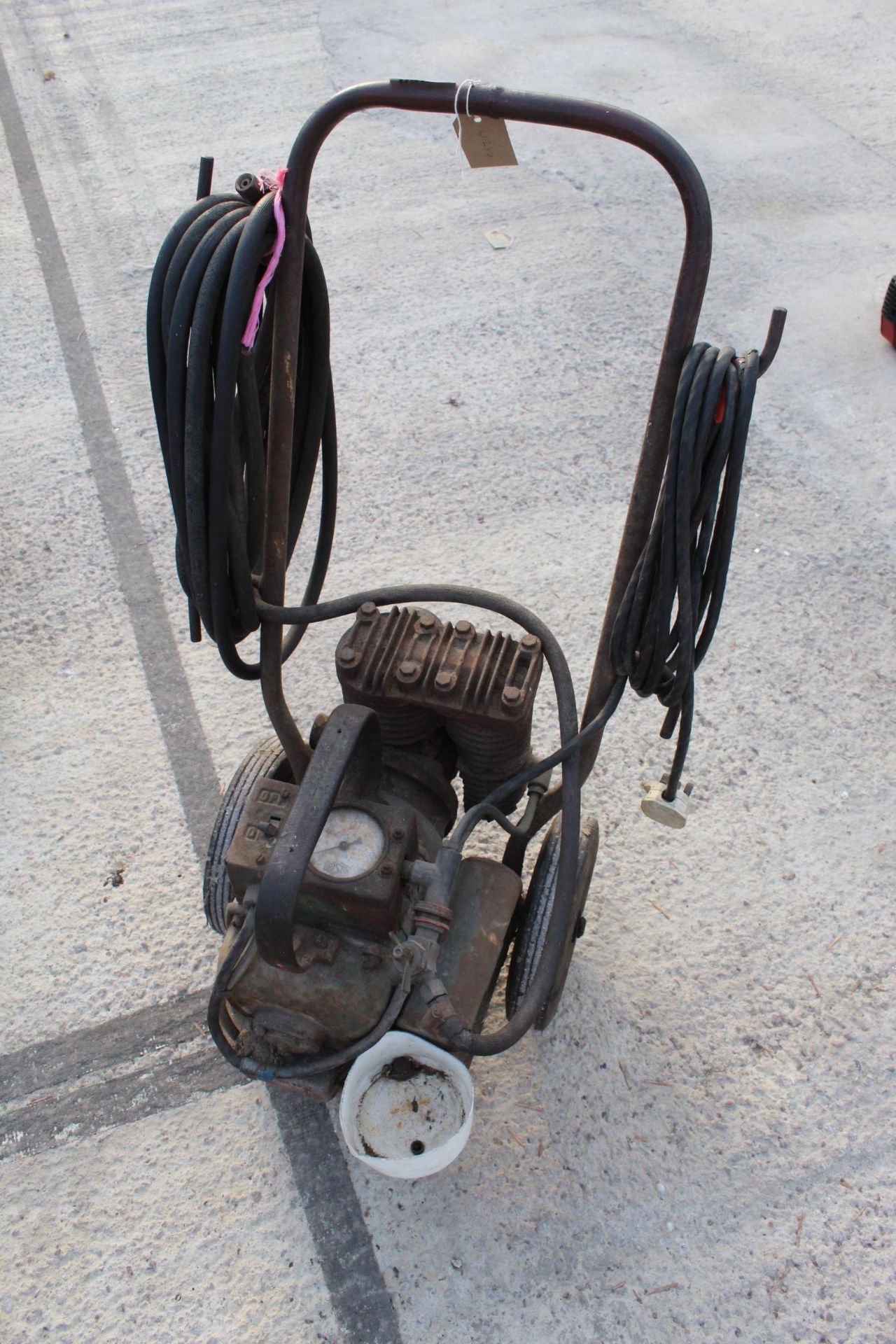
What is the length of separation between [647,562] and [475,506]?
1645 millimetres

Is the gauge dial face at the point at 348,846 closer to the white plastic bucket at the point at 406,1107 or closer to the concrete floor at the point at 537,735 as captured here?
the white plastic bucket at the point at 406,1107

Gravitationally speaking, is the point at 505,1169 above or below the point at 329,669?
below

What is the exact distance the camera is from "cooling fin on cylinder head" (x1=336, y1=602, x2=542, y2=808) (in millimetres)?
1745

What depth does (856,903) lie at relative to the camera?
2.18 meters

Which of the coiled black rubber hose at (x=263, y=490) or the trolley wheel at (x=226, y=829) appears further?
the trolley wheel at (x=226, y=829)

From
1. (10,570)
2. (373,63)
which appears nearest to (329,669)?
(10,570)

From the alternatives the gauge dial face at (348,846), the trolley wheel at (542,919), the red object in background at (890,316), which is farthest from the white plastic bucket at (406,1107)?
the red object in background at (890,316)

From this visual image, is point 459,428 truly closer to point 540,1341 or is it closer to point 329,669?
point 329,669

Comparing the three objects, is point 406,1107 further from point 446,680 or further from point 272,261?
point 272,261

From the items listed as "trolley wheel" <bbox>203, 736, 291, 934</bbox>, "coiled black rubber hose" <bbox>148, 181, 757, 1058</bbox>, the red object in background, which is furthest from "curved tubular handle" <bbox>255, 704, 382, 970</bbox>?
the red object in background

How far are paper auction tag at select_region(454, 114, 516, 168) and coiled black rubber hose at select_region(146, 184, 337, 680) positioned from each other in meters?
0.31

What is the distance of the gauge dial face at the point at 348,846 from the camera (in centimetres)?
148

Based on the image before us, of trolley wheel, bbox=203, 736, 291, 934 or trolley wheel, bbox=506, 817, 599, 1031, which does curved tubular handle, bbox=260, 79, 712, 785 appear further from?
trolley wheel, bbox=506, 817, 599, 1031

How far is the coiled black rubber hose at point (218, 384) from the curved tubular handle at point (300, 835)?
1.01 feet
